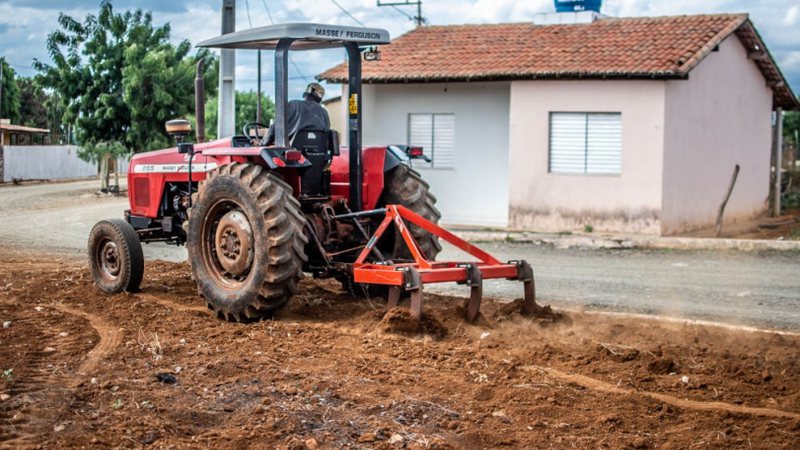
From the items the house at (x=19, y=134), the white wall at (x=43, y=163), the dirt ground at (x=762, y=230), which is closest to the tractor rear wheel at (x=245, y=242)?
the dirt ground at (x=762, y=230)

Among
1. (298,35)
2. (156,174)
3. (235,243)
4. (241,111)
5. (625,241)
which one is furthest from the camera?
(241,111)

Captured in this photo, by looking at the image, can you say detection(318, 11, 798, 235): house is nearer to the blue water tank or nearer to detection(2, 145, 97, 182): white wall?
the blue water tank

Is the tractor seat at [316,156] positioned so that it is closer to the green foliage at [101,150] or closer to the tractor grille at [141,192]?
the tractor grille at [141,192]

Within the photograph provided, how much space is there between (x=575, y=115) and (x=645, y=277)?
27.7ft

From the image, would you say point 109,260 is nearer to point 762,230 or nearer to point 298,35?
point 298,35

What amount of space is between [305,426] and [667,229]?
16.3m

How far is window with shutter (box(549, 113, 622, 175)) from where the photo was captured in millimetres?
21594

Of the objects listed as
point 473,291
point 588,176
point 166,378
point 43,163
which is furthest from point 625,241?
point 43,163

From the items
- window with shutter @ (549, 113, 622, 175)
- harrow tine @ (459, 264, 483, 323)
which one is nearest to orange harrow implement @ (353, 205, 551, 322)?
harrow tine @ (459, 264, 483, 323)

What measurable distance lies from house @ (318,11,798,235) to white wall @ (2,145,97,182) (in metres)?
19.7

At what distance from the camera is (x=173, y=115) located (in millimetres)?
32750

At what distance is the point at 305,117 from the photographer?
10117 mm

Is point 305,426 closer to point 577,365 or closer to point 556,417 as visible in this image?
point 556,417

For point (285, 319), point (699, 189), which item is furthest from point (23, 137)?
point (285, 319)
